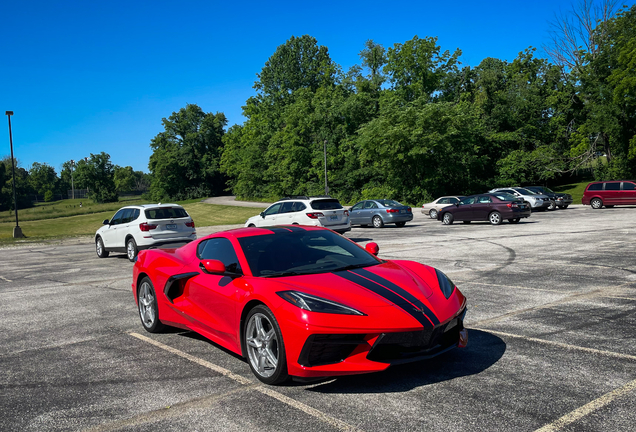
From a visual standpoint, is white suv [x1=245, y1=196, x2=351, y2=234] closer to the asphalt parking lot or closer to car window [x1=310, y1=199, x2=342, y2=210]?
car window [x1=310, y1=199, x2=342, y2=210]

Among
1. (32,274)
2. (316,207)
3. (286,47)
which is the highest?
(286,47)

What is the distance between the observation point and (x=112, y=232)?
52.8 feet

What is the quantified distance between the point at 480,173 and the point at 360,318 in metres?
55.9

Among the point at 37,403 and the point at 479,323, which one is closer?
the point at 37,403

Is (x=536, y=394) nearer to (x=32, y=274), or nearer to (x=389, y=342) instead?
(x=389, y=342)

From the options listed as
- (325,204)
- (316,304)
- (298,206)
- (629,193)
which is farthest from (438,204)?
(316,304)

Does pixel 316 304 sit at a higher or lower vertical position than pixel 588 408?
higher

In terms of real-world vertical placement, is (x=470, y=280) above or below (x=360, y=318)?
below

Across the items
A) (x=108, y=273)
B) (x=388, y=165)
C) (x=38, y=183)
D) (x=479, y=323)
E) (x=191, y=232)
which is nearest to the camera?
(x=479, y=323)

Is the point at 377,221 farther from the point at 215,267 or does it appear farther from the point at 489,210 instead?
the point at 215,267

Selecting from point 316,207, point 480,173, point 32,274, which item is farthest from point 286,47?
point 32,274

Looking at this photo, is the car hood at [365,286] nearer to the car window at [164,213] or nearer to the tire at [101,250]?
the car window at [164,213]

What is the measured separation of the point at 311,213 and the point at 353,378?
1505 centimetres

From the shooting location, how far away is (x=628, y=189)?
1217 inches
